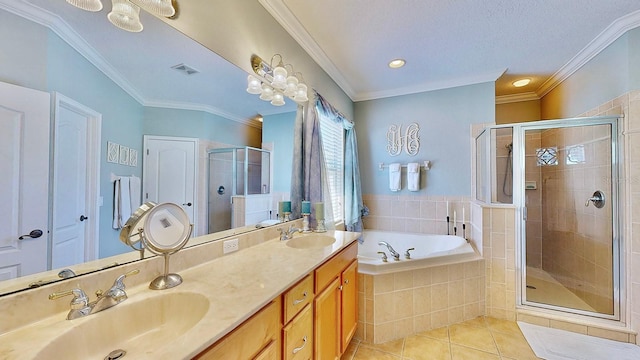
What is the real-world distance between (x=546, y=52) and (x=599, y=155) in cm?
109

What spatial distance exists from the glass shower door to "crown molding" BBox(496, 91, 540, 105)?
4.16 ft

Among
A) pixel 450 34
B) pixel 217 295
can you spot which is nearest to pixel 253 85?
pixel 217 295

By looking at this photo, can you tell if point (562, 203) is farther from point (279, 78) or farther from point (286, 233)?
point (279, 78)

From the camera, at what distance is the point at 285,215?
1940 millimetres

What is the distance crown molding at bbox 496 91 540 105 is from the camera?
327 centimetres

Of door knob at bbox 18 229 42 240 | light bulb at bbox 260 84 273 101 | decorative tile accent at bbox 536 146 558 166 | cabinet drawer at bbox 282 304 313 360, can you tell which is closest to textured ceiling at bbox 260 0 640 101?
light bulb at bbox 260 84 273 101

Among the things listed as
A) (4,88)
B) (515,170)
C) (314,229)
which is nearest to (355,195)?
(314,229)

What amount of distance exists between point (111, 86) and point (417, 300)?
2.41m

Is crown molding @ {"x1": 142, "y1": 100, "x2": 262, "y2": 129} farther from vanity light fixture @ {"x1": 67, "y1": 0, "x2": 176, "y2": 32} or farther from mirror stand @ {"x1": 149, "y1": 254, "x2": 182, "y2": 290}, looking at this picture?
→ mirror stand @ {"x1": 149, "y1": 254, "x2": 182, "y2": 290}

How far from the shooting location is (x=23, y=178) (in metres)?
0.67

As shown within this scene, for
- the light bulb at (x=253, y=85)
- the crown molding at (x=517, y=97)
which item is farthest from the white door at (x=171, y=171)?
the crown molding at (x=517, y=97)

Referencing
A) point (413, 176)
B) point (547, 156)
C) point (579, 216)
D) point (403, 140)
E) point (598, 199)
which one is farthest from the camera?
point (403, 140)

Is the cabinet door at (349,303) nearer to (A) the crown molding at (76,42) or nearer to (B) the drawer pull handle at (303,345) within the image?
(B) the drawer pull handle at (303,345)

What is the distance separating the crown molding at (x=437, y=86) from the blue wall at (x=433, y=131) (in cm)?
5
